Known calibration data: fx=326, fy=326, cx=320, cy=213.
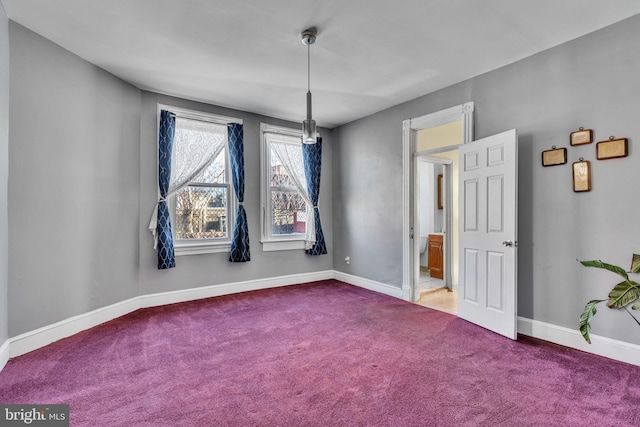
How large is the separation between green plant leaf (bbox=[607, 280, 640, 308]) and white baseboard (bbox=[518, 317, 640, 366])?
1.60ft

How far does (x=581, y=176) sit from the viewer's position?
2854 millimetres

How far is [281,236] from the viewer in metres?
5.28

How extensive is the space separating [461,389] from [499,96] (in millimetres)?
2907

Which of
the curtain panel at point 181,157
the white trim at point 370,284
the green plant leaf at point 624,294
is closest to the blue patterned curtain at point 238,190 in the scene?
the curtain panel at point 181,157

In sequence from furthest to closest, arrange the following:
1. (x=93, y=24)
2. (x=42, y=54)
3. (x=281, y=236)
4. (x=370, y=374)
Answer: (x=281, y=236) < (x=42, y=54) < (x=93, y=24) < (x=370, y=374)

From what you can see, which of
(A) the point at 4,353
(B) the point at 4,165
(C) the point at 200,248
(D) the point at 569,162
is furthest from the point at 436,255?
(B) the point at 4,165

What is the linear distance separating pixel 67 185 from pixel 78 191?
0.14m

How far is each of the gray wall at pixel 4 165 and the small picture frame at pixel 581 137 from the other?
4727 millimetres

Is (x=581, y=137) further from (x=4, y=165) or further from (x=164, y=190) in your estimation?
(x=4, y=165)

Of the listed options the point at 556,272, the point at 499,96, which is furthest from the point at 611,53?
the point at 556,272

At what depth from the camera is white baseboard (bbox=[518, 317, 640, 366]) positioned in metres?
2.59

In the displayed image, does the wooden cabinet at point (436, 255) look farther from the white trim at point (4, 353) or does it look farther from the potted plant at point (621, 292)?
the white trim at point (4, 353)

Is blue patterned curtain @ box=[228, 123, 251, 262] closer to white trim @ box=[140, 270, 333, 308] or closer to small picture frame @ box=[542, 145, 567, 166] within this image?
white trim @ box=[140, 270, 333, 308]

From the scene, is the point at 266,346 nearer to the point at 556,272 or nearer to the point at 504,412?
the point at 504,412
